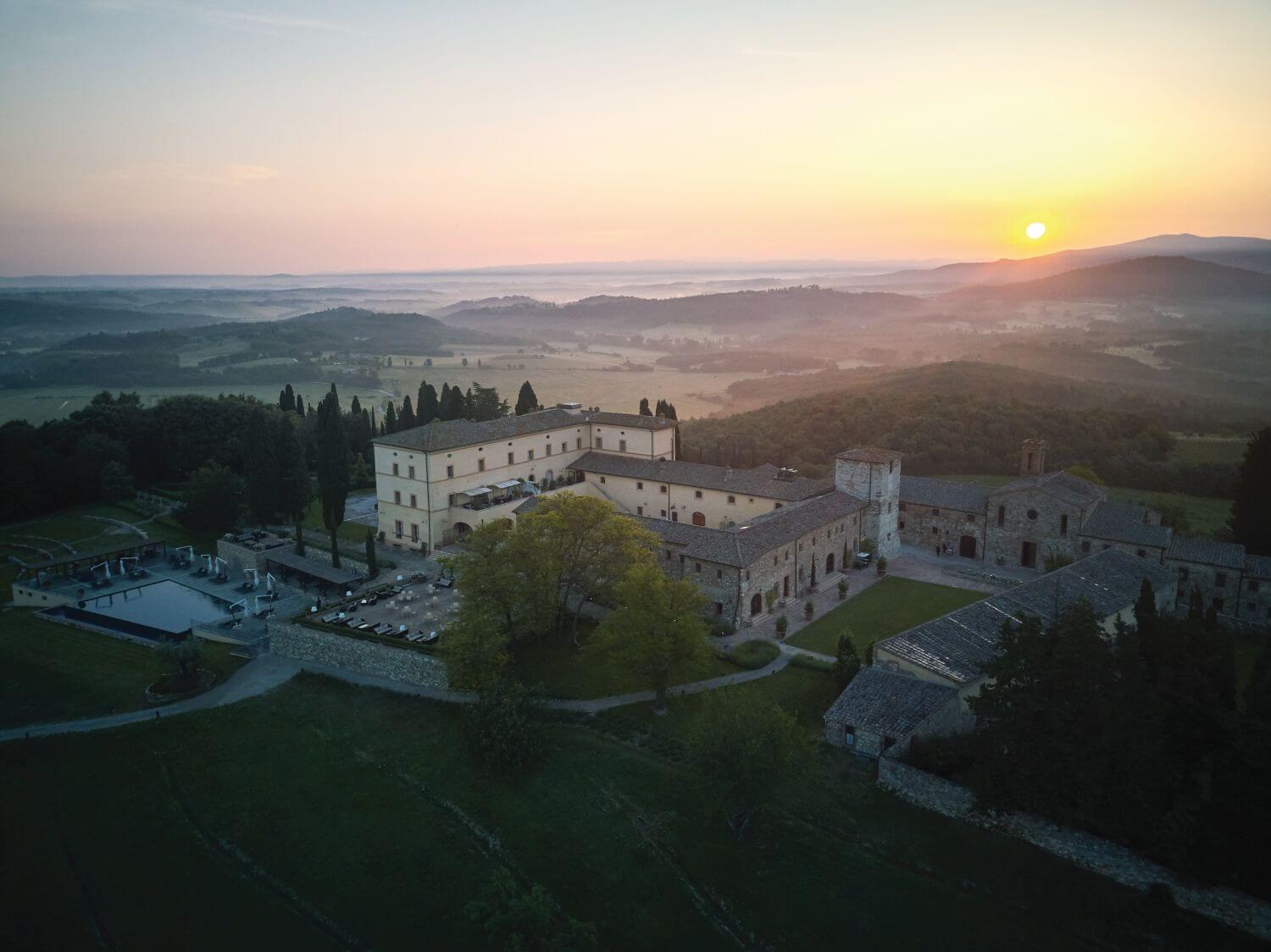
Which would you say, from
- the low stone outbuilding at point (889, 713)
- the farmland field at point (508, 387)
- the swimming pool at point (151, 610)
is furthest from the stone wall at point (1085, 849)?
the farmland field at point (508, 387)

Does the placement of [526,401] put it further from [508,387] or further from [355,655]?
[508,387]

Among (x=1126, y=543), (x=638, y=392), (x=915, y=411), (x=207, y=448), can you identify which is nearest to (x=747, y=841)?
(x=1126, y=543)

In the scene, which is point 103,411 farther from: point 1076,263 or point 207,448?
point 1076,263

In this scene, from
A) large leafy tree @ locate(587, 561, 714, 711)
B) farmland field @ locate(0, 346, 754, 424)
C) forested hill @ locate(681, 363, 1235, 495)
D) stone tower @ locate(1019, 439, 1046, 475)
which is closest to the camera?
large leafy tree @ locate(587, 561, 714, 711)

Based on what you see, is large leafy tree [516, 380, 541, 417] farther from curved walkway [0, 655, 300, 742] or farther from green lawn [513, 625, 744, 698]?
green lawn [513, 625, 744, 698]

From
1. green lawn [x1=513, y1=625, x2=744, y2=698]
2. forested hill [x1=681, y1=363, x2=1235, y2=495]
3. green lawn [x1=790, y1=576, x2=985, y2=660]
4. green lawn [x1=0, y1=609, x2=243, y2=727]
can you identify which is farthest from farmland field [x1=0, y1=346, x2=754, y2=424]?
green lawn [x1=513, y1=625, x2=744, y2=698]

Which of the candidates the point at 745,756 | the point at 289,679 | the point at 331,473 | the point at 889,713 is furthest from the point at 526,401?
the point at 745,756
